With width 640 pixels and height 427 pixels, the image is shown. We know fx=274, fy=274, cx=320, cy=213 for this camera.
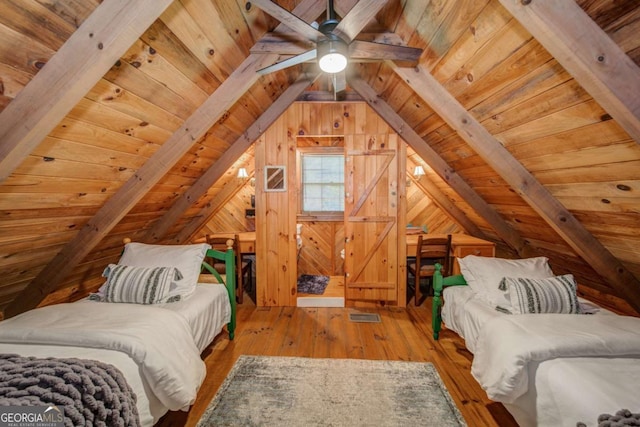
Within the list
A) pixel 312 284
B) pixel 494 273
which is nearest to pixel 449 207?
pixel 494 273

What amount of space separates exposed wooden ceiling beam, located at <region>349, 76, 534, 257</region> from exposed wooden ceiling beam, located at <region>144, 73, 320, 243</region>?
635 mm

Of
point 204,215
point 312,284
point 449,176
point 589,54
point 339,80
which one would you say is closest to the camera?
point 589,54

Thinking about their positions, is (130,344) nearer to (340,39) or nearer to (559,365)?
(340,39)

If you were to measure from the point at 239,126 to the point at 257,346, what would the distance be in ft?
7.18

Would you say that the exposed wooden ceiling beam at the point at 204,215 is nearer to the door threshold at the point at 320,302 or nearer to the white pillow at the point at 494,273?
the door threshold at the point at 320,302

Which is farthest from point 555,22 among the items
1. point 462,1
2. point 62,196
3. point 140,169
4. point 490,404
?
point 62,196

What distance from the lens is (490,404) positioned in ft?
6.03

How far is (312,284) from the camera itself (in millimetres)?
4250

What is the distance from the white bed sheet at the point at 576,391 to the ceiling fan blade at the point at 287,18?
80.3 inches

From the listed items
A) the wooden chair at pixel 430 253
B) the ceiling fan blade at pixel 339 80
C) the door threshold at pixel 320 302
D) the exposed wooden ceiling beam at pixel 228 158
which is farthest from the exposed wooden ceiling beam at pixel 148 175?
the wooden chair at pixel 430 253

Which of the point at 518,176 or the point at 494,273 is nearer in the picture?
the point at 518,176

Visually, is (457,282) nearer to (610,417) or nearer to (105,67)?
(610,417)

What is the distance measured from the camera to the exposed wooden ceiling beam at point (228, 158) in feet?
9.77

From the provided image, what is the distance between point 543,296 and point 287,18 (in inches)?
93.2
